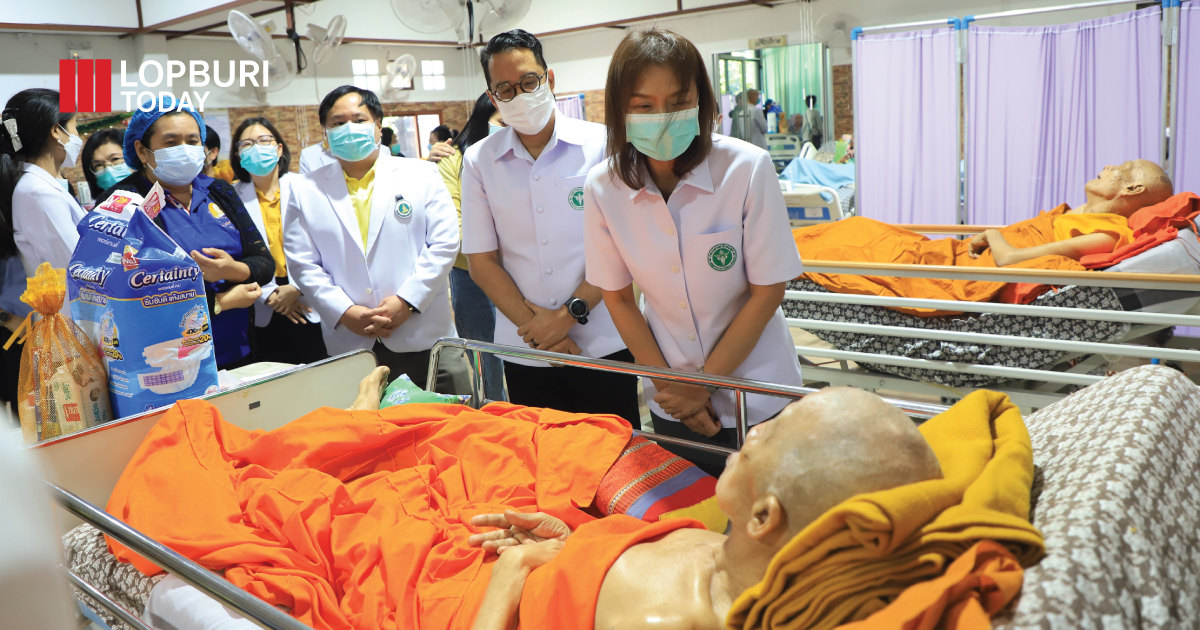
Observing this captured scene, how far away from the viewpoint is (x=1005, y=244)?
399 centimetres

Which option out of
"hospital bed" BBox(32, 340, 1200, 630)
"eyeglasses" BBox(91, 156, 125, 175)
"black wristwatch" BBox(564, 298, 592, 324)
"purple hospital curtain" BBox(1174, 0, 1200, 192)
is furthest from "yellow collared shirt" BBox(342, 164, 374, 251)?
"purple hospital curtain" BBox(1174, 0, 1200, 192)

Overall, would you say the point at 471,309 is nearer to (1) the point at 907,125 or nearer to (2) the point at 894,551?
(2) the point at 894,551

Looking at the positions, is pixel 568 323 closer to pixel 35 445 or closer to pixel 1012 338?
pixel 35 445

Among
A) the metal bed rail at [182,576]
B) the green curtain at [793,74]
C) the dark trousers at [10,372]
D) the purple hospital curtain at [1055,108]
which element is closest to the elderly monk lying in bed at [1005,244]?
the purple hospital curtain at [1055,108]

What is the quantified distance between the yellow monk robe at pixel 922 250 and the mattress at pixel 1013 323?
105mm

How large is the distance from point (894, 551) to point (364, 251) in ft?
8.91

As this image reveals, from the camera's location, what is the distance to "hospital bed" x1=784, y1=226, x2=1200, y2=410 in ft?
10.6

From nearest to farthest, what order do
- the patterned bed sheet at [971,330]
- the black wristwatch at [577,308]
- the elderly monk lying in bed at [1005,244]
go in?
the black wristwatch at [577,308], the patterned bed sheet at [971,330], the elderly monk lying in bed at [1005,244]

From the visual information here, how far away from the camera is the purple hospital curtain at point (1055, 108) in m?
4.73

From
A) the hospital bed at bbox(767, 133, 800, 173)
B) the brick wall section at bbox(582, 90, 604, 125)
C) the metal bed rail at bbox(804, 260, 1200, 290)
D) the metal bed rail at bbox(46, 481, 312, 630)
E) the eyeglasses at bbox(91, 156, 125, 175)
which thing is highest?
the brick wall section at bbox(582, 90, 604, 125)

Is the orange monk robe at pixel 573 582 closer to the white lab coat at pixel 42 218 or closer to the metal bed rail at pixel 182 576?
the metal bed rail at pixel 182 576

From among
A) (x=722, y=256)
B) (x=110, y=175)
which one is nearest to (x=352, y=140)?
(x=722, y=256)

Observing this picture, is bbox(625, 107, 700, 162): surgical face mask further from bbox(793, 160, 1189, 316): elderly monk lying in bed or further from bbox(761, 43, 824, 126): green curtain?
bbox(761, 43, 824, 126): green curtain

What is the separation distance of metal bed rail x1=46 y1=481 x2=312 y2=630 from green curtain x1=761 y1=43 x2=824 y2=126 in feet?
35.1
